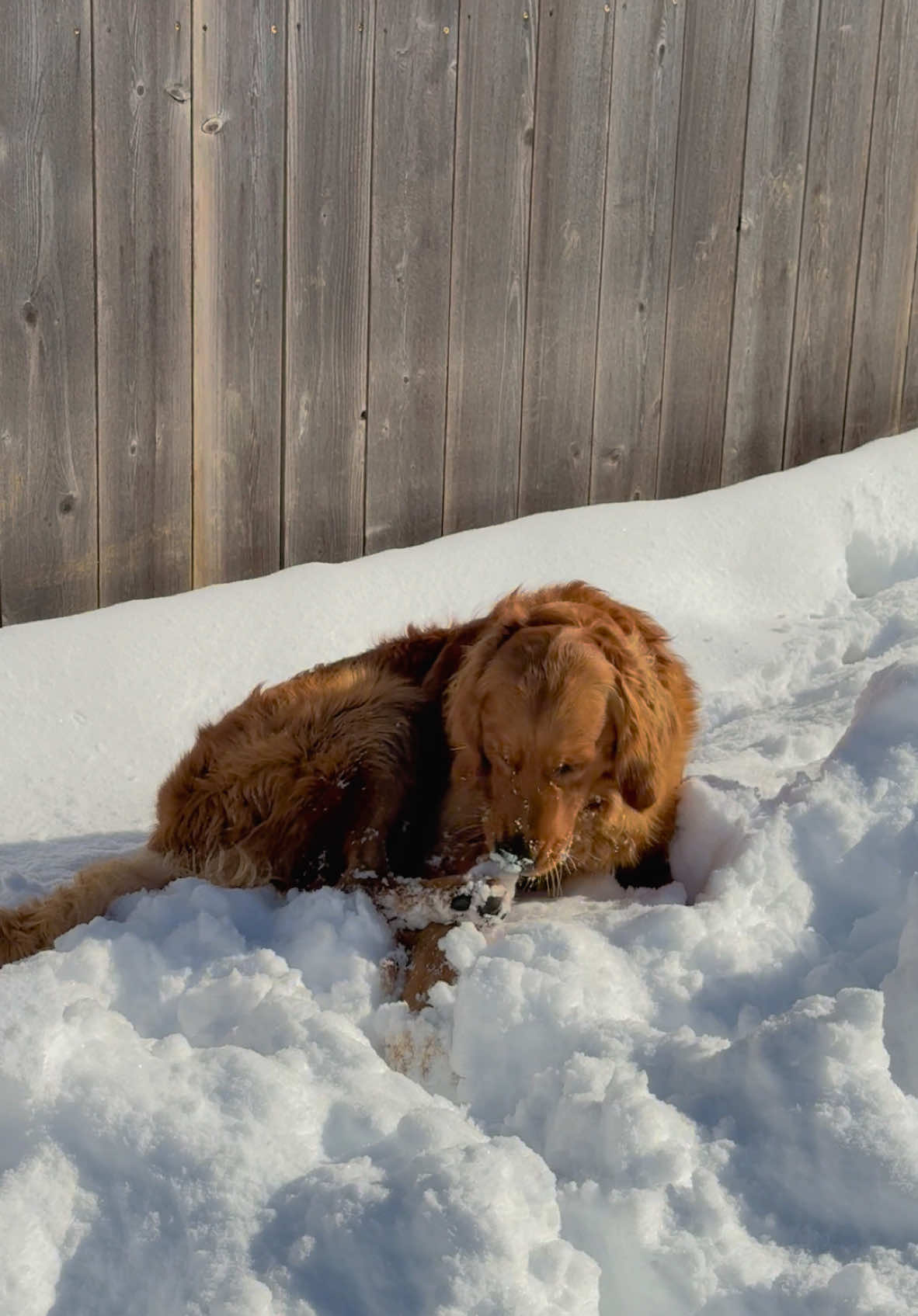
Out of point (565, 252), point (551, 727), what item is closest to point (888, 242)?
point (565, 252)

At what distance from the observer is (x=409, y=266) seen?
16.3ft

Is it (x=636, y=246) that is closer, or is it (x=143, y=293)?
(x=143, y=293)

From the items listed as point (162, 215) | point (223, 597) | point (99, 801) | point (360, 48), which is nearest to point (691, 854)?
point (99, 801)

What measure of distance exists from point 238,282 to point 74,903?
2.36 metres

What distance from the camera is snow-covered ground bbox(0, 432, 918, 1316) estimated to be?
1.88m

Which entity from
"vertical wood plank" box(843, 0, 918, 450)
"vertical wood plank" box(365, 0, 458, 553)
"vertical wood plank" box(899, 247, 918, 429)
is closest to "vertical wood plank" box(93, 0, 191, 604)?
"vertical wood plank" box(365, 0, 458, 553)

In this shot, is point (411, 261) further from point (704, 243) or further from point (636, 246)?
point (704, 243)

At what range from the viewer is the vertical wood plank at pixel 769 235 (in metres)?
5.73

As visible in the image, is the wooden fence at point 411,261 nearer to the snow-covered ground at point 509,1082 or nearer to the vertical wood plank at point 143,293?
the vertical wood plank at point 143,293

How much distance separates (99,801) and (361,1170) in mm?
2105

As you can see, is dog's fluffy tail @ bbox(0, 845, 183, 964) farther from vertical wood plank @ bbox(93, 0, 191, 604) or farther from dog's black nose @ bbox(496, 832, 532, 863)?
Answer: vertical wood plank @ bbox(93, 0, 191, 604)

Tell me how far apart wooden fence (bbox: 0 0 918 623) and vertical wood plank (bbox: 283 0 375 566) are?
0.03 feet

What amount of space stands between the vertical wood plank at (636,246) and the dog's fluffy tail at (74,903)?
305 centimetres

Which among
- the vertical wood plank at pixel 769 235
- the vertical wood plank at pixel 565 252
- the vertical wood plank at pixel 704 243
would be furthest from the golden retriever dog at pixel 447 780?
the vertical wood plank at pixel 769 235
